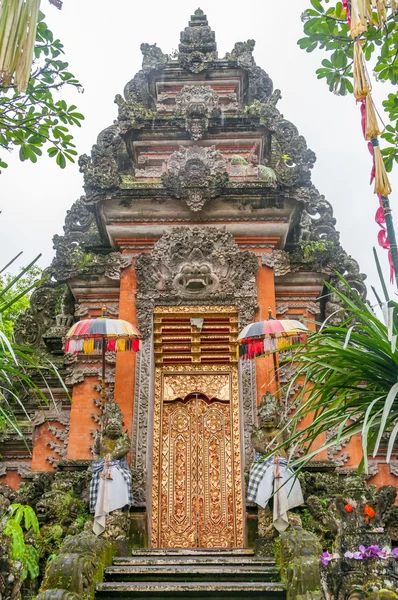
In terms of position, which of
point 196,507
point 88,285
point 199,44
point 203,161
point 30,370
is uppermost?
point 199,44

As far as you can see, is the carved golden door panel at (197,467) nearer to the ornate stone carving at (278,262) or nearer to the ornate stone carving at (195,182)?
the ornate stone carving at (278,262)

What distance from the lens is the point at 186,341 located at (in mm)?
8883

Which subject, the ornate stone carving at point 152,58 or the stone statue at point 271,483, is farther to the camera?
the ornate stone carving at point 152,58

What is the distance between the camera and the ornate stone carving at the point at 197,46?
13.5 metres

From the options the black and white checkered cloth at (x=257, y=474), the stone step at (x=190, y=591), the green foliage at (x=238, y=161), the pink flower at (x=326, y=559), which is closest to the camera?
the pink flower at (x=326, y=559)

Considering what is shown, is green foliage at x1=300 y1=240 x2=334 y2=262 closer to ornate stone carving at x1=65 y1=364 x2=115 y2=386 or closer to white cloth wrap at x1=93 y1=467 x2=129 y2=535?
ornate stone carving at x1=65 y1=364 x2=115 y2=386

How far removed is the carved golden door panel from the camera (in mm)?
8211

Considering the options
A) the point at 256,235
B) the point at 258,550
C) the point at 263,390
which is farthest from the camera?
the point at 256,235

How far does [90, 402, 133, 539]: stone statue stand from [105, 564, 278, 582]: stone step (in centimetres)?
74

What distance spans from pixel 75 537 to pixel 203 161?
683cm

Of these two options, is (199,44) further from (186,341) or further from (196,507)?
(196,507)

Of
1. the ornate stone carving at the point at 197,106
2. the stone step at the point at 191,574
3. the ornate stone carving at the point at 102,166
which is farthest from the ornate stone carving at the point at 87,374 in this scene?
the ornate stone carving at the point at 197,106

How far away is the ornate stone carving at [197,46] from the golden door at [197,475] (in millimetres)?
8567

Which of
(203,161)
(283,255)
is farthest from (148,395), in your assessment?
(203,161)
